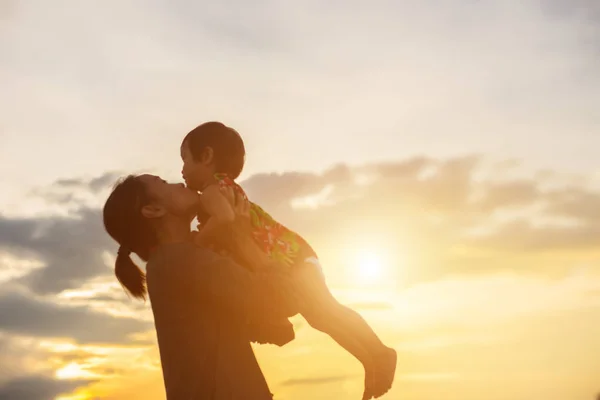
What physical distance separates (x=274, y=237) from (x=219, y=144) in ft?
3.38

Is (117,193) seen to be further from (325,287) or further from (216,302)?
(325,287)

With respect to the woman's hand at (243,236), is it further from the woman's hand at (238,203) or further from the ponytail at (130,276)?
the ponytail at (130,276)

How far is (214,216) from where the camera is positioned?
532 centimetres

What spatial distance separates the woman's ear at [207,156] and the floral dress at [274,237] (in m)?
0.17

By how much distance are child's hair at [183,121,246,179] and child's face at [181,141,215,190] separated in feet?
0.13

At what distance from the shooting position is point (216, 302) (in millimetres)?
4719

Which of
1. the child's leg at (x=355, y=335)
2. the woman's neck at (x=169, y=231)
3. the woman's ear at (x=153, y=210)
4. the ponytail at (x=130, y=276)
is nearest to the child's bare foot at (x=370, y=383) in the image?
the child's leg at (x=355, y=335)

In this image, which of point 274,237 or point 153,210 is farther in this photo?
point 274,237

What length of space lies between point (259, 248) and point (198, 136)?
1.27 meters

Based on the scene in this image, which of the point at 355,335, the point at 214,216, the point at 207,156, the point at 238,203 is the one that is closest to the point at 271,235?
the point at 238,203

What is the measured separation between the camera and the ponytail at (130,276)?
18.5 ft

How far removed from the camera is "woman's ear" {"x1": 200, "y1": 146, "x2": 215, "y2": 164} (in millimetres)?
6066

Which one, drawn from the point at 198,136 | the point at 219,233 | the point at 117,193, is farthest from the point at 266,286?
the point at 198,136

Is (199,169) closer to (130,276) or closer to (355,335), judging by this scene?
(130,276)
